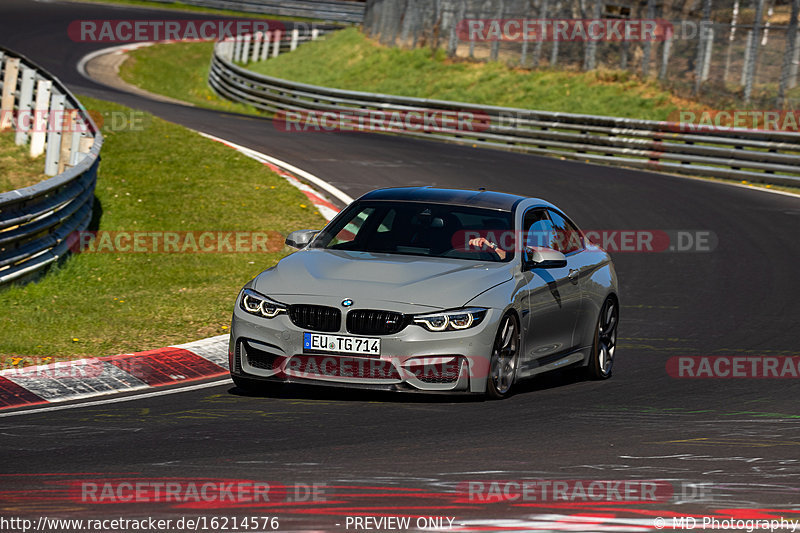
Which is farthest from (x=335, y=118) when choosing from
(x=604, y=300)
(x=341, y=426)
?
(x=341, y=426)

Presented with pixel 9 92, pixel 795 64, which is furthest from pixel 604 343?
pixel 795 64

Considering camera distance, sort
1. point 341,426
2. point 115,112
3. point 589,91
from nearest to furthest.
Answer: point 341,426 → point 115,112 → point 589,91

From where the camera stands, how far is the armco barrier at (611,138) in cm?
2403

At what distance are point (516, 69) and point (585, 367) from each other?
95.7ft

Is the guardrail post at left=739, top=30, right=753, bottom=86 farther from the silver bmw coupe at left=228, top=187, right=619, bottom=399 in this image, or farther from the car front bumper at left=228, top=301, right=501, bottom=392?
the car front bumper at left=228, top=301, right=501, bottom=392

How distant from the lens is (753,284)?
14.3 metres

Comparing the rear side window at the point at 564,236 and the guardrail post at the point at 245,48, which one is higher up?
the rear side window at the point at 564,236

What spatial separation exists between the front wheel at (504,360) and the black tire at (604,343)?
1.40 meters

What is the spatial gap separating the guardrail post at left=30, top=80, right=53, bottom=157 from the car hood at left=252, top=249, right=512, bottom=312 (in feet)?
36.6

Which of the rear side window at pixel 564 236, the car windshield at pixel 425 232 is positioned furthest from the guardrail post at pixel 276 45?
the car windshield at pixel 425 232

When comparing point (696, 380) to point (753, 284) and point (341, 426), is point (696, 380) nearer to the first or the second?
point (341, 426)
